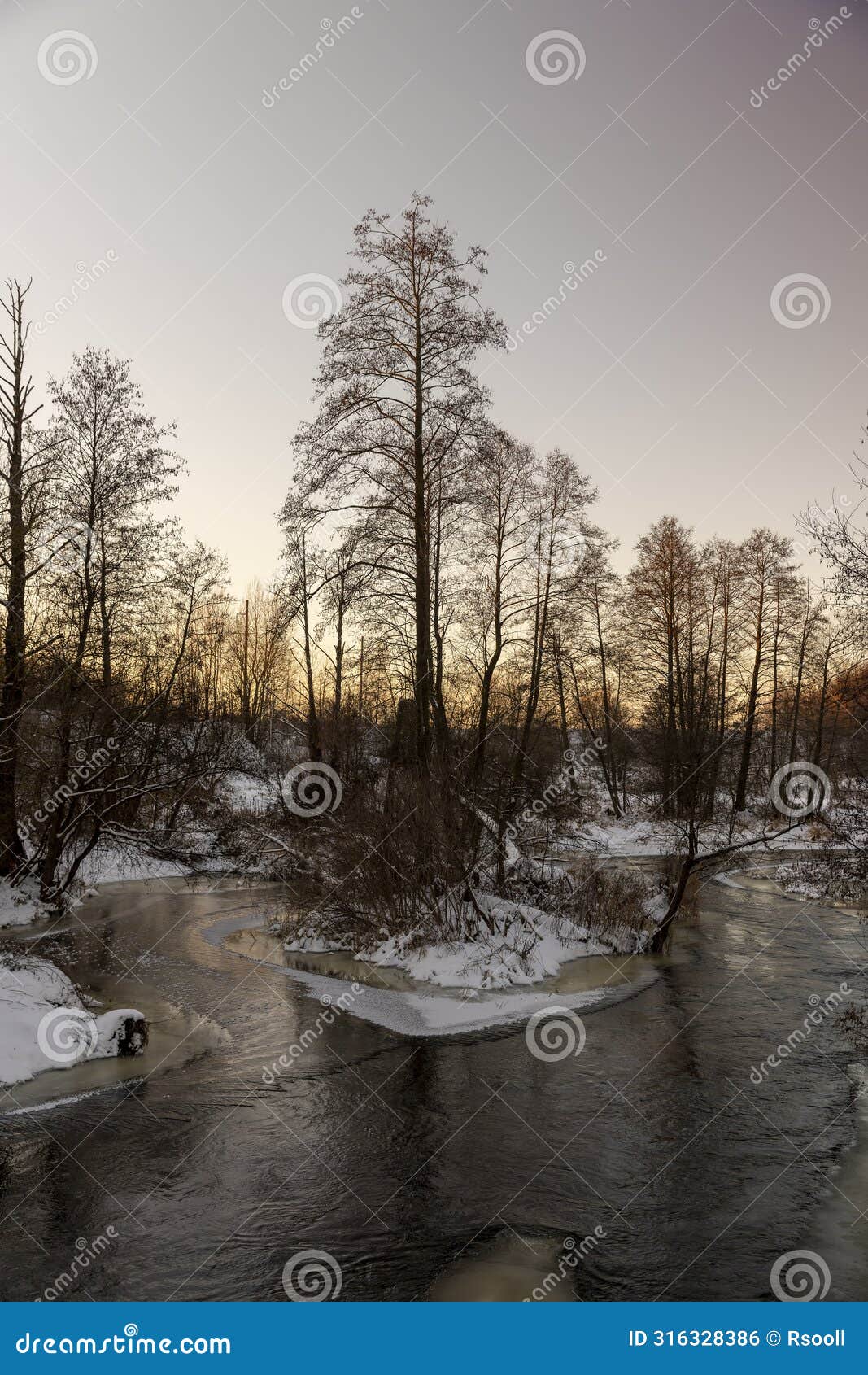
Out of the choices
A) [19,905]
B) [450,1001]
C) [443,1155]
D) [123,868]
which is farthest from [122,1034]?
[123,868]

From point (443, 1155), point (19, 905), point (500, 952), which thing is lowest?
point (443, 1155)

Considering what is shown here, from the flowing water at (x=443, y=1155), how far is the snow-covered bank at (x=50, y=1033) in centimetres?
32

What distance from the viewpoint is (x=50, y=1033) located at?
1094 cm

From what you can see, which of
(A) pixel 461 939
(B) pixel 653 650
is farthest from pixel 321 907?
(B) pixel 653 650

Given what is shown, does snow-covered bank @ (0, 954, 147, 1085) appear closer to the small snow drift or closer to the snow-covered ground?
the small snow drift

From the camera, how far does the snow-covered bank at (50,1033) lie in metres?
10.3

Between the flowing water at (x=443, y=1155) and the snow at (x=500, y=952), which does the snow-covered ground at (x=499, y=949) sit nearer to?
the snow at (x=500, y=952)

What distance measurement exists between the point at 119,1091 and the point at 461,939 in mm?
6984

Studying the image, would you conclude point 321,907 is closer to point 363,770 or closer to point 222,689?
point 363,770

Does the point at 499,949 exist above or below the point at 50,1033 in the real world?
above

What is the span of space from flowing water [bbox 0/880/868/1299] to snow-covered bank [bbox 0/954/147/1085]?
0.32m

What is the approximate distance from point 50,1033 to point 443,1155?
17.6 feet

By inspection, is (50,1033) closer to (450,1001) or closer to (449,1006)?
(449,1006)

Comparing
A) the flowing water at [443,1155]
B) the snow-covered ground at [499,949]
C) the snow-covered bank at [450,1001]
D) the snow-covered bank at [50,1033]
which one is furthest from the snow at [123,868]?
the snow-covered bank at [50,1033]
